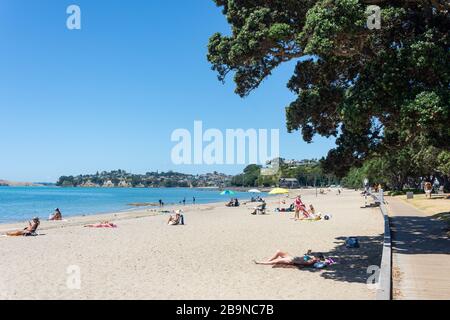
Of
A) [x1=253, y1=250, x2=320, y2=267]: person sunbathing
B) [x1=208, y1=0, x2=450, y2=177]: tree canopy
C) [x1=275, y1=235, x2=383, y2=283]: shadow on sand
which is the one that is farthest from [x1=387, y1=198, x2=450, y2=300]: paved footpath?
[x1=208, y1=0, x2=450, y2=177]: tree canopy

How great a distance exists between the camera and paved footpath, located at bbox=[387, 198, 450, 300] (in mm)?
9398

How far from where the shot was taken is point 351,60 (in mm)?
15422

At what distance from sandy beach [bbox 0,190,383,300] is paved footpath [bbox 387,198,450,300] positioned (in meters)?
0.88

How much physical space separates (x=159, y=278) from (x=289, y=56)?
7.94 m

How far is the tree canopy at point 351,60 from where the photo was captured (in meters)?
11.4

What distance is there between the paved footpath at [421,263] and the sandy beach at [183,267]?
0.88 m

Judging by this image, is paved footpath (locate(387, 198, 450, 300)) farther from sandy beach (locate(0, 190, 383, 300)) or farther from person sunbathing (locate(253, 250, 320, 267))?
person sunbathing (locate(253, 250, 320, 267))

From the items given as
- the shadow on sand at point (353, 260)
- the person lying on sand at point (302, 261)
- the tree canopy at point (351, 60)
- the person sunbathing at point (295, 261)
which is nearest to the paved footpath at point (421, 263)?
the shadow on sand at point (353, 260)

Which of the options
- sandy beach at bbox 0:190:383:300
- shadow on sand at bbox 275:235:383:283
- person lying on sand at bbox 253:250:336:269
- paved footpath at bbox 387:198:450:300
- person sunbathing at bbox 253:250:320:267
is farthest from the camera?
person sunbathing at bbox 253:250:320:267

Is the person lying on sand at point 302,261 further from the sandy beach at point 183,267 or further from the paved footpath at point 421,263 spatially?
the paved footpath at point 421,263
